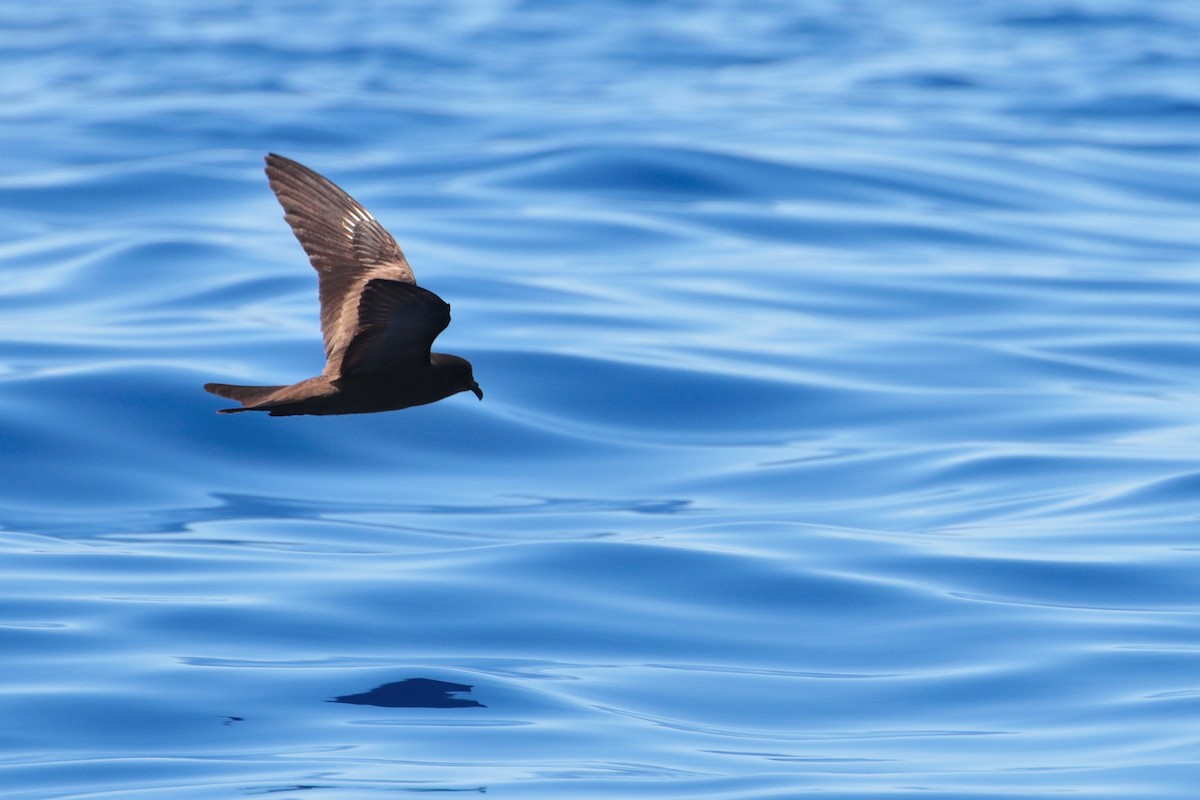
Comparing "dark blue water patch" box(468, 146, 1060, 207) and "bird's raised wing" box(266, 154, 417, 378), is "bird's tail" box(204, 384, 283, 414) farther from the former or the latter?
"dark blue water patch" box(468, 146, 1060, 207)

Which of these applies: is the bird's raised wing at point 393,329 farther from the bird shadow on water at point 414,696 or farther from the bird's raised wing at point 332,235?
the bird shadow on water at point 414,696

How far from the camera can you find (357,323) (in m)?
6.54

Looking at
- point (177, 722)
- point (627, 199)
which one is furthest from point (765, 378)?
point (177, 722)

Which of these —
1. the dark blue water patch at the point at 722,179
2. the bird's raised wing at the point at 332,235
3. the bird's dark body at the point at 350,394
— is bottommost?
the bird's dark body at the point at 350,394

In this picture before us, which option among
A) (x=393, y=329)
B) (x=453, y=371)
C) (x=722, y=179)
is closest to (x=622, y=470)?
(x=453, y=371)

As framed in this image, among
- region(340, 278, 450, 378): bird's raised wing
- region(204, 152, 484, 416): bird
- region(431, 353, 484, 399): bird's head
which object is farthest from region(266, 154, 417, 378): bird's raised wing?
region(340, 278, 450, 378): bird's raised wing

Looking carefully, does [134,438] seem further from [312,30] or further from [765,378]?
[312,30]

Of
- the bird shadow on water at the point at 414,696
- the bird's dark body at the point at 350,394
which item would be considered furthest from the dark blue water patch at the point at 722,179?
the bird's dark body at the point at 350,394

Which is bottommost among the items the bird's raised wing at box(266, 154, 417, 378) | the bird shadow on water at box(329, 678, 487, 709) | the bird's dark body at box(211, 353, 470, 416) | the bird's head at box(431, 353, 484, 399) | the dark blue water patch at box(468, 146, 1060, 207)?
the bird shadow on water at box(329, 678, 487, 709)

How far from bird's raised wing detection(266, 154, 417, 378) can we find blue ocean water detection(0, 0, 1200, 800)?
1.93 m

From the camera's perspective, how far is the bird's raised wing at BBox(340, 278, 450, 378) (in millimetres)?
6078

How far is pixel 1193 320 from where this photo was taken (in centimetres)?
1580

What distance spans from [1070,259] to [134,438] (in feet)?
31.1

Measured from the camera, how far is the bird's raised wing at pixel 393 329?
6.08 meters
